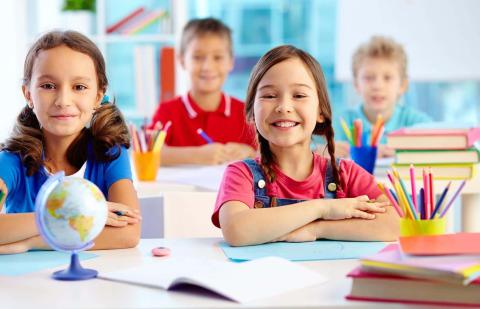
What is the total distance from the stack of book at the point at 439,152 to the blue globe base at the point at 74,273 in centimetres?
134

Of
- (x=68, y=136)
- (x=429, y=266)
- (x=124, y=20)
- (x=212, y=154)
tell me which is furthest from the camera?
(x=124, y=20)

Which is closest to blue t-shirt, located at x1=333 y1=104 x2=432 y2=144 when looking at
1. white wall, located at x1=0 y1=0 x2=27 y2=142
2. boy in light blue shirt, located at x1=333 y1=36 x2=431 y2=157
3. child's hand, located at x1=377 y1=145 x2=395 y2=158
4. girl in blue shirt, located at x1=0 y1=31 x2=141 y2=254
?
boy in light blue shirt, located at x1=333 y1=36 x2=431 y2=157

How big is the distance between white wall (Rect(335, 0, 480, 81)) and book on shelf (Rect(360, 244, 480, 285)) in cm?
343

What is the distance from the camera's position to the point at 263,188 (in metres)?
1.82

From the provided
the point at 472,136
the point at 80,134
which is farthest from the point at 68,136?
the point at 472,136

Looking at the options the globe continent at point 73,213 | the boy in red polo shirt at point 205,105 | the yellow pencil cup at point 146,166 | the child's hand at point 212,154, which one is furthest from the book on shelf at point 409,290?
the boy in red polo shirt at point 205,105

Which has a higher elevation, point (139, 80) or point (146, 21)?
point (146, 21)

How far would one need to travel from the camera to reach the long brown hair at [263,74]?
1.85 metres

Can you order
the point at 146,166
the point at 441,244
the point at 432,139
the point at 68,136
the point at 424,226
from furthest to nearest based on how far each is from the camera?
the point at 146,166
the point at 432,139
the point at 68,136
the point at 424,226
the point at 441,244

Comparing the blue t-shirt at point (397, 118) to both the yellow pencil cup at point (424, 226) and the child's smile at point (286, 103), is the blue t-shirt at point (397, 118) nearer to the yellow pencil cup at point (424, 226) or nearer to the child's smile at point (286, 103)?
the child's smile at point (286, 103)

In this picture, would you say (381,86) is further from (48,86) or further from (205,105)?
(48,86)

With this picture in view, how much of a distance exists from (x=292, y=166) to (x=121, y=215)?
41cm

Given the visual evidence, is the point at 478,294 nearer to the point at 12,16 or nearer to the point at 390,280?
the point at 390,280

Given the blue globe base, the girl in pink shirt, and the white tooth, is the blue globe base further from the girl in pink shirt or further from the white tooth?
the white tooth
